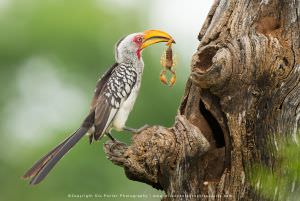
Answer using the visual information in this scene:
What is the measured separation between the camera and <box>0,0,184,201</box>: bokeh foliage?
25.9 ft

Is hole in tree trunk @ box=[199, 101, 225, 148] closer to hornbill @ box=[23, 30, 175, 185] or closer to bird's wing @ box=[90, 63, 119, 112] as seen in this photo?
hornbill @ box=[23, 30, 175, 185]

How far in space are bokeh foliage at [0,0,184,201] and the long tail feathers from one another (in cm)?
217

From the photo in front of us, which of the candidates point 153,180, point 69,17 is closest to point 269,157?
point 153,180

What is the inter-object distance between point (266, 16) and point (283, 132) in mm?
709

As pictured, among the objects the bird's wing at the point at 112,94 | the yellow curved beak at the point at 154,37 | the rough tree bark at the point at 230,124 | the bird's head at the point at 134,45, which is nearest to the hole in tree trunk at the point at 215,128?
the rough tree bark at the point at 230,124

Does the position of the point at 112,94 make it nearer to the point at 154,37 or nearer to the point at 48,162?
the point at 154,37

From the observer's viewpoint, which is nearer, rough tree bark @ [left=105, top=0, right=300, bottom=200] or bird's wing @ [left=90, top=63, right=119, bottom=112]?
rough tree bark @ [left=105, top=0, right=300, bottom=200]

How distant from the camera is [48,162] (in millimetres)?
5062

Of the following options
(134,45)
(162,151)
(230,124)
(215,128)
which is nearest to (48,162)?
(162,151)

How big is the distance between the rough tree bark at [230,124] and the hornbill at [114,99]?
0.65 m

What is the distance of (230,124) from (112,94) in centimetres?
134

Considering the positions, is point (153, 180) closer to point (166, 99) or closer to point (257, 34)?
point (257, 34)

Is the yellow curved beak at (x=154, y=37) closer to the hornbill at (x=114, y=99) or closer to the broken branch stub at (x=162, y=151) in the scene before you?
the hornbill at (x=114, y=99)

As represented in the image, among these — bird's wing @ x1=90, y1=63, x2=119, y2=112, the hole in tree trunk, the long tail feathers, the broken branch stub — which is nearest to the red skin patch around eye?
bird's wing @ x1=90, y1=63, x2=119, y2=112
